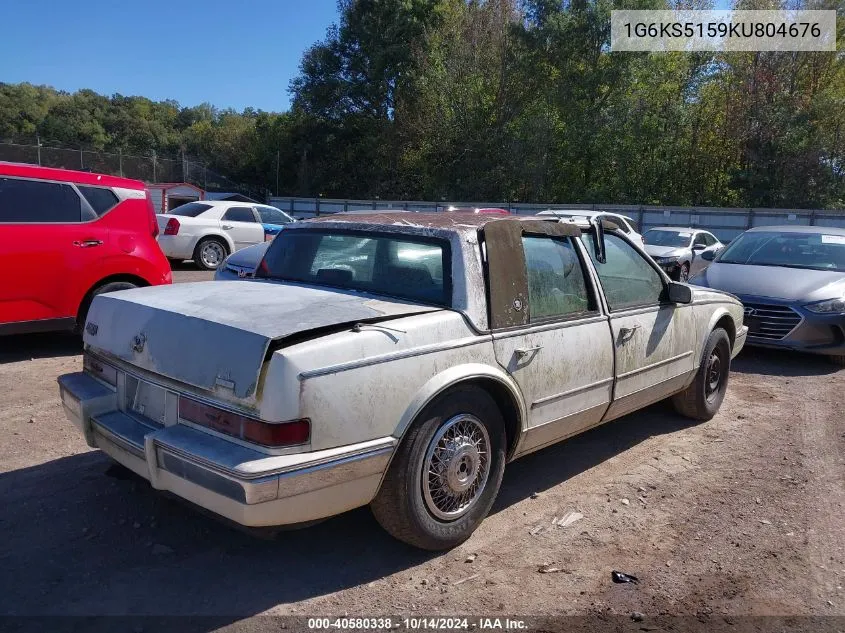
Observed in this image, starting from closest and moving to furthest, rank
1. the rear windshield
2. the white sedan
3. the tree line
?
the white sedan → the rear windshield → the tree line

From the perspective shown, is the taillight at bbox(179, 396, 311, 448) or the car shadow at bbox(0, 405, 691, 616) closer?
the taillight at bbox(179, 396, 311, 448)

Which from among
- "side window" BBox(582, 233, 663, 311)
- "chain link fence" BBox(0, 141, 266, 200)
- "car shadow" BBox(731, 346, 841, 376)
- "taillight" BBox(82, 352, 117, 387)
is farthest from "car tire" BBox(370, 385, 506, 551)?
"chain link fence" BBox(0, 141, 266, 200)

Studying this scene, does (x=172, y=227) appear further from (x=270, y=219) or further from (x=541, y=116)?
(x=541, y=116)

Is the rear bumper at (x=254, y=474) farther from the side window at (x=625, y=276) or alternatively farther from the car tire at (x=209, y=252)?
the car tire at (x=209, y=252)

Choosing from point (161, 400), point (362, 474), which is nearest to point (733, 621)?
point (362, 474)

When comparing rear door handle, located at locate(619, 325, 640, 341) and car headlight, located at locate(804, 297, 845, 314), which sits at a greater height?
rear door handle, located at locate(619, 325, 640, 341)

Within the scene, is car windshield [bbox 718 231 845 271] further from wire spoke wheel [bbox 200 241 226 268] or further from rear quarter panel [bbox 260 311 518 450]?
wire spoke wheel [bbox 200 241 226 268]

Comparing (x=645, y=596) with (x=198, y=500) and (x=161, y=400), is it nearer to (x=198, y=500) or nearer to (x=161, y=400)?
(x=198, y=500)

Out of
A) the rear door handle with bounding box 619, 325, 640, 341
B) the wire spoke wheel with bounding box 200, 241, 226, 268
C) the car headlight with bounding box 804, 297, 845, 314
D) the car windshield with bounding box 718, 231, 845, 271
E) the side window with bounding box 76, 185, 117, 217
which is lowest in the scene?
the car headlight with bounding box 804, 297, 845, 314

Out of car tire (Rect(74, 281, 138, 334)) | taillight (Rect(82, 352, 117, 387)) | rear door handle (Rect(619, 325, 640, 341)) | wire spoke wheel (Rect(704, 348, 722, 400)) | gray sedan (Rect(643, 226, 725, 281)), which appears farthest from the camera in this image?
gray sedan (Rect(643, 226, 725, 281))

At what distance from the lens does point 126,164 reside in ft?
113

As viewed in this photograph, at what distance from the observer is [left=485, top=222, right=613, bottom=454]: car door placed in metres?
3.65

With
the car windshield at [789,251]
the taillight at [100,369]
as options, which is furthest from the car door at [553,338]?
the car windshield at [789,251]

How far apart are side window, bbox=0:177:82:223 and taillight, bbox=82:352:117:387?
136 inches
